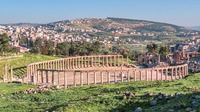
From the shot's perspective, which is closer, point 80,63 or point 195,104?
point 195,104

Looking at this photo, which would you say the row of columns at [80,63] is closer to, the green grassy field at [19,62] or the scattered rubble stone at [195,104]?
the green grassy field at [19,62]

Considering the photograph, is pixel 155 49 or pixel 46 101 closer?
pixel 46 101

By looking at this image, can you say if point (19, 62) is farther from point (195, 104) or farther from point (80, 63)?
point (195, 104)

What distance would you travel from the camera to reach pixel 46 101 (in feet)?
90.4

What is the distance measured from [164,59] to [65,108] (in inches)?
2453

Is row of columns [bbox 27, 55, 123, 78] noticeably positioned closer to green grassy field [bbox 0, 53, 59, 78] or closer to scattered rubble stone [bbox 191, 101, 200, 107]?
green grassy field [bbox 0, 53, 59, 78]

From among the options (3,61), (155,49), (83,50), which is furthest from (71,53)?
(3,61)

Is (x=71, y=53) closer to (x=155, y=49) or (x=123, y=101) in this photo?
(x=155, y=49)

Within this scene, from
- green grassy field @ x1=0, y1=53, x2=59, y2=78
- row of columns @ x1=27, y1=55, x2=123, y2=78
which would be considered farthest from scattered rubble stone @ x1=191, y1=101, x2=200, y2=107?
row of columns @ x1=27, y1=55, x2=123, y2=78

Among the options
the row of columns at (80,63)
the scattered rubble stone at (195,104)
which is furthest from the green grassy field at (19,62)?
the scattered rubble stone at (195,104)

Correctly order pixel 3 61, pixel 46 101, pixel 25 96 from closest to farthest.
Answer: pixel 46 101 → pixel 25 96 → pixel 3 61

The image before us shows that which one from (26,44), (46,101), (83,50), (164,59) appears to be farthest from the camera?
(26,44)

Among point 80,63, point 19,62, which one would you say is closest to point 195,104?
point 19,62

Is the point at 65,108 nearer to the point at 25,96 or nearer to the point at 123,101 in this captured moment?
the point at 123,101
